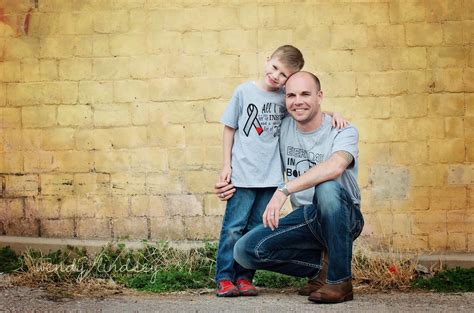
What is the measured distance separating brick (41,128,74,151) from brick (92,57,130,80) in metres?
0.57

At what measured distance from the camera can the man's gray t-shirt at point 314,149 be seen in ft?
19.2

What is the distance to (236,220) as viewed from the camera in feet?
20.4

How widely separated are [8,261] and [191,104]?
83.5 inches

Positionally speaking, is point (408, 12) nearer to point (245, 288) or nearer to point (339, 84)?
point (339, 84)

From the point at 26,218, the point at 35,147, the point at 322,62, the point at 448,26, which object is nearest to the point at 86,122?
the point at 35,147

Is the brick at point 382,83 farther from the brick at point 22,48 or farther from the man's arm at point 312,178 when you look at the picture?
the brick at point 22,48

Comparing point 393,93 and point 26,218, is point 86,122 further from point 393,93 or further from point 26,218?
point 393,93

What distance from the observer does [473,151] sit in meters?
8.22

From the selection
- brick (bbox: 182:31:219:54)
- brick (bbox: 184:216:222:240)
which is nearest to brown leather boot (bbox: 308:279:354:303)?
brick (bbox: 184:216:222:240)

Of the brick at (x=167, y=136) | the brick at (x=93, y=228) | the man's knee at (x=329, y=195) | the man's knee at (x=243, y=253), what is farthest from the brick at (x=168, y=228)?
the man's knee at (x=329, y=195)

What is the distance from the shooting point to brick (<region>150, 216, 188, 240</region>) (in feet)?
27.3

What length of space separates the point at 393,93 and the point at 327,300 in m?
2.96

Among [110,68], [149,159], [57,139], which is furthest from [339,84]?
[57,139]

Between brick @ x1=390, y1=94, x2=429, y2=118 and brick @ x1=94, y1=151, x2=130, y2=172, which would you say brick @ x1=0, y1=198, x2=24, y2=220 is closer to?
brick @ x1=94, y1=151, x2=130, y2=172
